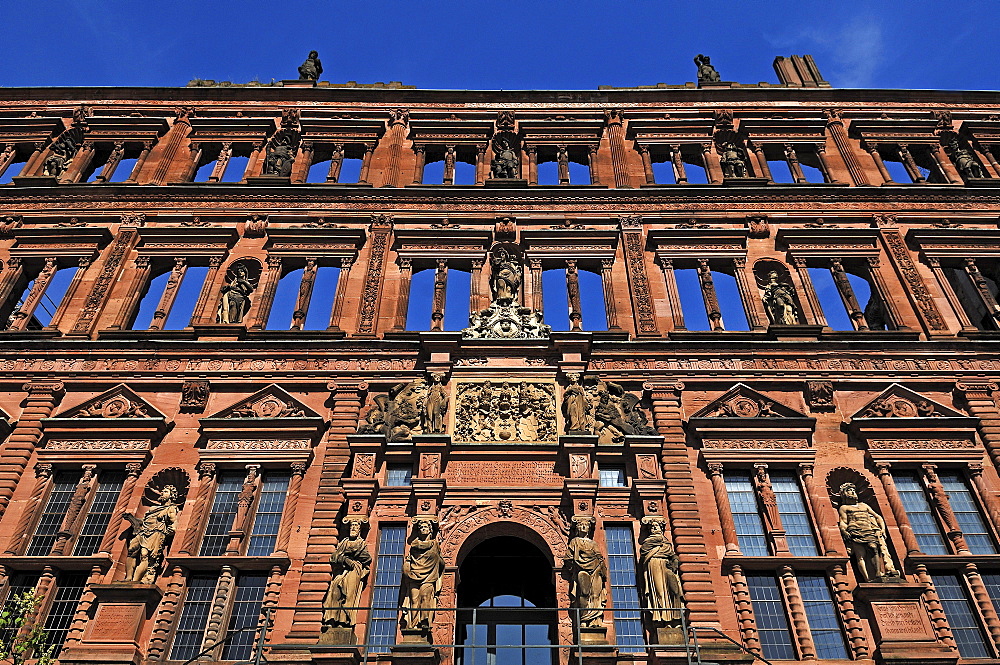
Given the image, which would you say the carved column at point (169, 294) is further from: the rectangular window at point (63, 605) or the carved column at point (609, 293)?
the carved column at point (609, 293)

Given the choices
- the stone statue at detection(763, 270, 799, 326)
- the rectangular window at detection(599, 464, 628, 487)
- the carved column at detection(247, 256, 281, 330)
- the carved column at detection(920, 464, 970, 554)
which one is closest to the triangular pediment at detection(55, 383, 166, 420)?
the carved column at detection(247, 256, 281, 330)

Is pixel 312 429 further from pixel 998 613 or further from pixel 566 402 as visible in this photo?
pixel 998 613

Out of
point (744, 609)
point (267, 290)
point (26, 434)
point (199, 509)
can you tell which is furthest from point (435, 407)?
point (26, 434)

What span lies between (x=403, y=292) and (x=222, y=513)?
7.44m

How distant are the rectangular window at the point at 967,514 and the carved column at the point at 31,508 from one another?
64.4ft

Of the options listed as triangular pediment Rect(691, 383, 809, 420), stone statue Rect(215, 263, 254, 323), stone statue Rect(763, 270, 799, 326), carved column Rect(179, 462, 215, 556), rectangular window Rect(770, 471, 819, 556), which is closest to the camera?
carved column Rect(179, 462, 215, 556)

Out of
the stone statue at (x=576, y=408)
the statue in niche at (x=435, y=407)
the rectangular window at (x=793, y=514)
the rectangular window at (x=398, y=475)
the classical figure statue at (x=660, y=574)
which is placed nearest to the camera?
the classical figure statue at (x=660, y=574)

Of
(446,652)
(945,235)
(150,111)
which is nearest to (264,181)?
(150,111)

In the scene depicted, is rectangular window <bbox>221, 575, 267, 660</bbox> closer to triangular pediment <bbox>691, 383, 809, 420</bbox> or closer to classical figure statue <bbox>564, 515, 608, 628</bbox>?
classical figure statue <bbox>564, 515, 608, 628</bbox>

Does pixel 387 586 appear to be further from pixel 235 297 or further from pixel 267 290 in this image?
pixel 267 290

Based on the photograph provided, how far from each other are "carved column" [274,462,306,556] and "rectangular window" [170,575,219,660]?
1.42m

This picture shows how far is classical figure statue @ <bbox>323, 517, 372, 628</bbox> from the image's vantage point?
14742 millimetres

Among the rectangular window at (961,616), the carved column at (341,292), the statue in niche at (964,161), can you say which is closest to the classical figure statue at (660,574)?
the rectangular window at (961,616)

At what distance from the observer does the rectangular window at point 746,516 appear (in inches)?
656
